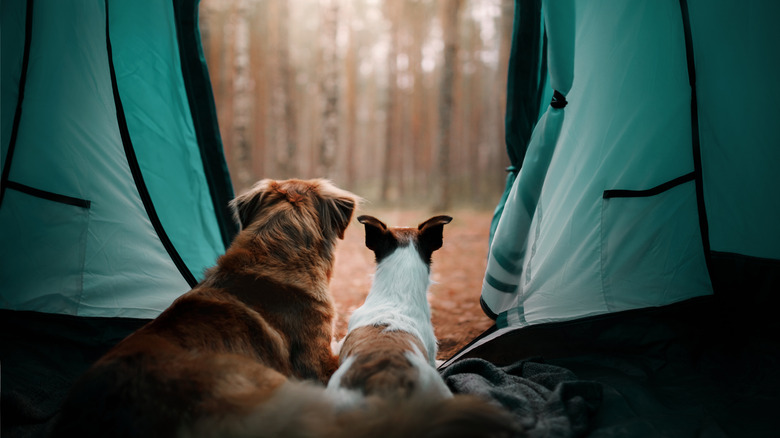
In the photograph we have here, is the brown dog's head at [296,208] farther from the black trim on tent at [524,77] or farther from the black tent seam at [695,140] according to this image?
the black tent seam at [695,140]

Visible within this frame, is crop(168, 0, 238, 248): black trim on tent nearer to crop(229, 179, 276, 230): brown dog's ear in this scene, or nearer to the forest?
crop(229, 179, 276, 230): brown dog's ear

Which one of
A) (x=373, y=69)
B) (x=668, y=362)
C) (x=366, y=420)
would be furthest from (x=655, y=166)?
(x=373, y=69)

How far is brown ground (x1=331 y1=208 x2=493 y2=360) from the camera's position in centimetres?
385

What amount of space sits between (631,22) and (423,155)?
14809 mm

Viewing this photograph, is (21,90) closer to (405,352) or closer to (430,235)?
(430,235)

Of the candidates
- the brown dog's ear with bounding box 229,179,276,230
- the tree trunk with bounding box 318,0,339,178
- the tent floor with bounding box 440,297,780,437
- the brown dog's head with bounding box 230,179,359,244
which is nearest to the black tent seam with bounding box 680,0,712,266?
the tent floor with bounding box 440,297,780,437

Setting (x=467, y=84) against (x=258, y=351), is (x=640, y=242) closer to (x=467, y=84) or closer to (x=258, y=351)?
(x=258, y=351)

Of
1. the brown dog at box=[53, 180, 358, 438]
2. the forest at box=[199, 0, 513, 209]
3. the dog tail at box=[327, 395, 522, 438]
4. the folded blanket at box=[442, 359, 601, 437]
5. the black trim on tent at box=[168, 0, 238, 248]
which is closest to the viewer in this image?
the dog tail at box=[327, 395, 522, 438]

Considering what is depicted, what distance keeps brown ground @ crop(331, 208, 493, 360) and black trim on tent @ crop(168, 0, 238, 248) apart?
40.0 inches

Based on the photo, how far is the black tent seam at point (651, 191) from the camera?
2631mm

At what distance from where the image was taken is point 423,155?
17.3 meters

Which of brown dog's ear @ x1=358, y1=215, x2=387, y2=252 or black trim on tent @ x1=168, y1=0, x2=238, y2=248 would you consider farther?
black trim on tent @ x1=168, y1=0, x2=238, y2=248

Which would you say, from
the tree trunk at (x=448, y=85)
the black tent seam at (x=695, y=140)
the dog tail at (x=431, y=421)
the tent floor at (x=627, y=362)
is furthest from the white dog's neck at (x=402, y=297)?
the tree trunk at (x=448, y=85)

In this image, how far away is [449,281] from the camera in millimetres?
6027
